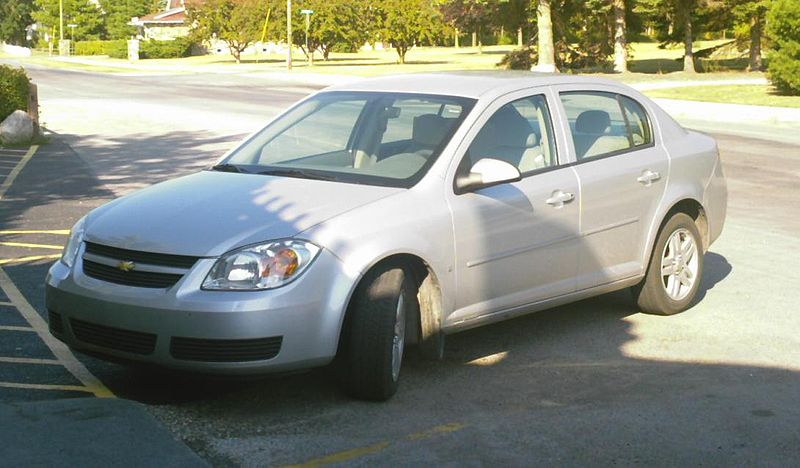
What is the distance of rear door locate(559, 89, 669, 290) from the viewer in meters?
7.28

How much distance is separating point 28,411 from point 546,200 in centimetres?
305

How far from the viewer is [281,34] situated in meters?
76.6

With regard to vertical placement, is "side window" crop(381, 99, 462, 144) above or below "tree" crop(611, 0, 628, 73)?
below

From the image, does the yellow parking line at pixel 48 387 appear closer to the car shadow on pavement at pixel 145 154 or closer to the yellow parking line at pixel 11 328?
the yellow parking line at pixel 11 328

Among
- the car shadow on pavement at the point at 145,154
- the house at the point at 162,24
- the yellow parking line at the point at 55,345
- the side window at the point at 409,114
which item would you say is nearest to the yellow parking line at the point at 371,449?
the yellow parking line at the point at 55,345

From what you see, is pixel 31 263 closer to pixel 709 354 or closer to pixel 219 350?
pixel 219 350

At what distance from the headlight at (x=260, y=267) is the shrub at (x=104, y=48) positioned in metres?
101

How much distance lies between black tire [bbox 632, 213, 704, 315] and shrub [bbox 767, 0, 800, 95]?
26.0m

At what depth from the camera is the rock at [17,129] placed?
21266 mm

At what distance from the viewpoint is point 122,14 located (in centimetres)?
12644

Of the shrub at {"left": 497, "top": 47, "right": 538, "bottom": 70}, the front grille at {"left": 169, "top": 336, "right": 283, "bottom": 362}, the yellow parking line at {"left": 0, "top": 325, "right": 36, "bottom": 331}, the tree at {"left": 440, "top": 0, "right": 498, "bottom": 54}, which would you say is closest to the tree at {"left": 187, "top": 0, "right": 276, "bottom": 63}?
the tree at {"left": 440, "top": 0, "right": 498, "bottom": 54}

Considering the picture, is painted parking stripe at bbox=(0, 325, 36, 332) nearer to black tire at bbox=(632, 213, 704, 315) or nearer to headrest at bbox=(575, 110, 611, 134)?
headrest at bbox=(575, 110, 611, 134)

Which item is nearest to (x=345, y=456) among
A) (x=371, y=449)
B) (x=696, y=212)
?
(x=371, y=449)

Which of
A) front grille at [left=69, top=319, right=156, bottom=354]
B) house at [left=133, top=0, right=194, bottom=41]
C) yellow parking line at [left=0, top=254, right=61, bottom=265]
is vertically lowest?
yellow parking line at [left=0, top=254, right=61, bottom=265]
